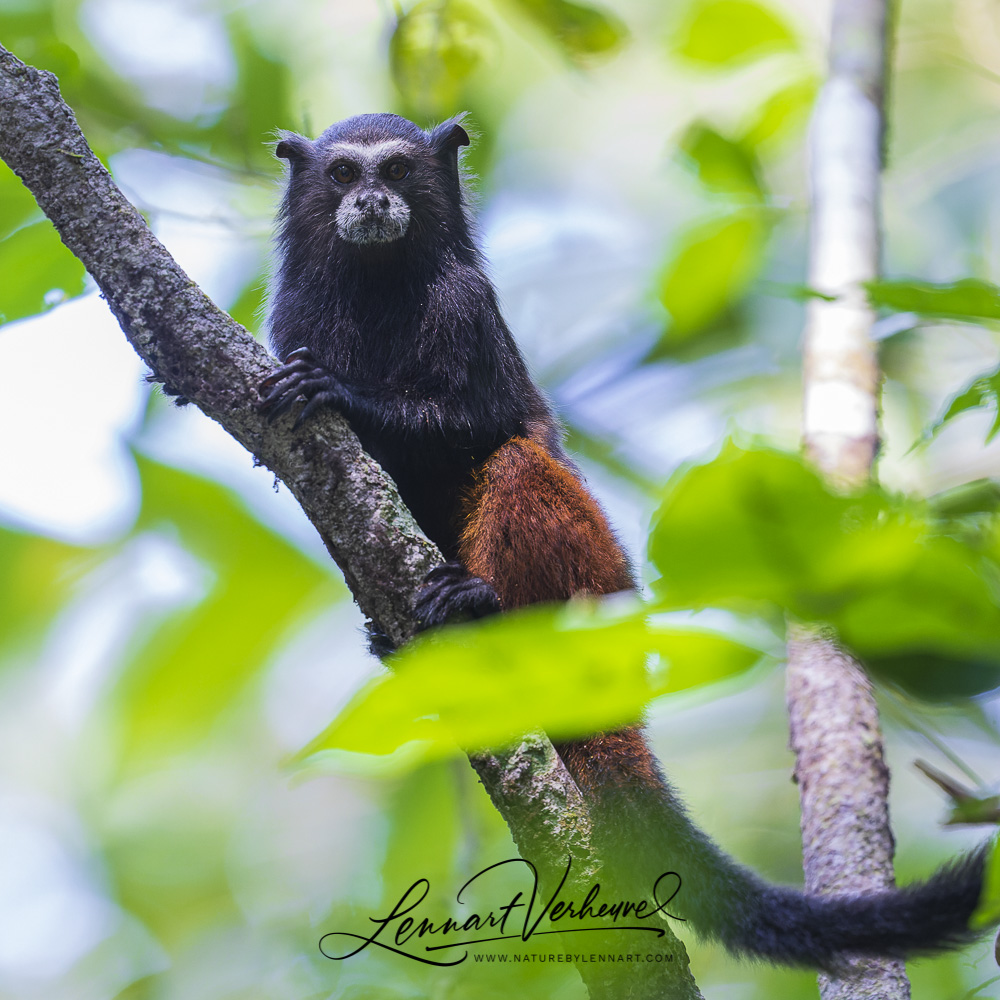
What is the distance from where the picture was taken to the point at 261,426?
3.04 meters

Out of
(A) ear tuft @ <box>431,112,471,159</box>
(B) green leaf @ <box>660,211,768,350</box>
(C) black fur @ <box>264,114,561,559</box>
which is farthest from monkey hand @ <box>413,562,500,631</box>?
(A) ear tuft @ <box>431,112,471,159</box>

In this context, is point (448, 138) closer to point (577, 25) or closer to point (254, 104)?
point (577, 25)

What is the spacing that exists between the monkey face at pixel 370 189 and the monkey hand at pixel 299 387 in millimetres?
1394

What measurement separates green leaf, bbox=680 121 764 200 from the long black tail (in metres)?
2.32

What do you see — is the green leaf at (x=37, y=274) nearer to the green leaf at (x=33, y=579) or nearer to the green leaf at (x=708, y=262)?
the green leaf at (x=708, y=262)

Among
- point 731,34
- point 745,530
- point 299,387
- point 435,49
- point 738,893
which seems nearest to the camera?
point 745,530

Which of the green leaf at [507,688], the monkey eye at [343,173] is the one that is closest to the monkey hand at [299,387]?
the monkey eye at [343,173]

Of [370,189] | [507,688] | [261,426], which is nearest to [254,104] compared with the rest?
[370,189]

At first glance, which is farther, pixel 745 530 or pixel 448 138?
pixel 448 138

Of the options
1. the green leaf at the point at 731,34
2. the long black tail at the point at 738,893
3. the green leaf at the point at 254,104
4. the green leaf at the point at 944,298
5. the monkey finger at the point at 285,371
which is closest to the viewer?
the green leaf at the point at 944,298

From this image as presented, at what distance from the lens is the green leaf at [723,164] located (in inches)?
157

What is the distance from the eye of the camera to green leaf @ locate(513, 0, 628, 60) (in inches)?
199

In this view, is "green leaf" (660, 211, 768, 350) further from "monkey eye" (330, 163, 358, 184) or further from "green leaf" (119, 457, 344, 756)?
"green leaf" (119, 457, 344, 756)

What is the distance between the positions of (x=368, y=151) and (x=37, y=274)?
209 cm
